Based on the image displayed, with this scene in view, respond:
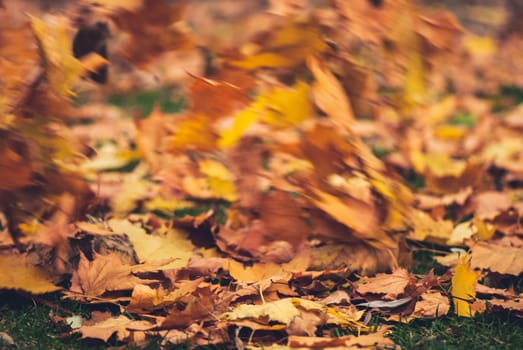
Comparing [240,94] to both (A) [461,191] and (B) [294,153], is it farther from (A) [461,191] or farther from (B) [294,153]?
(A) [461,191]

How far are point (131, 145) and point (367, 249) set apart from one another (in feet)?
4.90

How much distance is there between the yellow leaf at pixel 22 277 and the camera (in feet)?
4.62

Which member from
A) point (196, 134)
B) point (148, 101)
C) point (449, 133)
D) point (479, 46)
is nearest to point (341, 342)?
point (196, 134)

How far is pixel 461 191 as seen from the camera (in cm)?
209

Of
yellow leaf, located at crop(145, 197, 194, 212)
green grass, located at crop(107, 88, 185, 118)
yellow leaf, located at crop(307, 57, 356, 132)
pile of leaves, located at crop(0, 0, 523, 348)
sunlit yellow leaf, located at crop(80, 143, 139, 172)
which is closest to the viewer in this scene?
pile of leaves, located at crop(0, 0, 523, 348)

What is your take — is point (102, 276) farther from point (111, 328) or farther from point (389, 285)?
point (389, 285)

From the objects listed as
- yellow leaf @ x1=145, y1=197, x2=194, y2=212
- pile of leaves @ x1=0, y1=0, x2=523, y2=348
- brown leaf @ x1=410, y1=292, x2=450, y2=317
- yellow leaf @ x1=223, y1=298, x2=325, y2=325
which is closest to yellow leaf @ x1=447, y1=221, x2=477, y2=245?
pile of leaves @ x1=0, y1=0, x2=523, y2=348

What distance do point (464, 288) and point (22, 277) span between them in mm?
963

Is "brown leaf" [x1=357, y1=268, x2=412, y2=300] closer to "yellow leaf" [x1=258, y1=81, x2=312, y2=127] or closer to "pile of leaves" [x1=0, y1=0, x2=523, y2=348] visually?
"pile of leaves" [x1=0, y1=0, x2=523, y2=348]

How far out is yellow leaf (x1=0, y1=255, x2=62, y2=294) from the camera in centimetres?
141

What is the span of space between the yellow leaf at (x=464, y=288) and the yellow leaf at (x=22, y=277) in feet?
2.85

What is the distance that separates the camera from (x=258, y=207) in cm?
164

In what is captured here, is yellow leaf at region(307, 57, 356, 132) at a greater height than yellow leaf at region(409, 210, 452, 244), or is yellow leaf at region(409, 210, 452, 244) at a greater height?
yellow leaf at region(307, 57, 356, 132)

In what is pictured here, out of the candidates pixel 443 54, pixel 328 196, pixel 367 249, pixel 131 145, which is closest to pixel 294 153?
pixel 328 196
